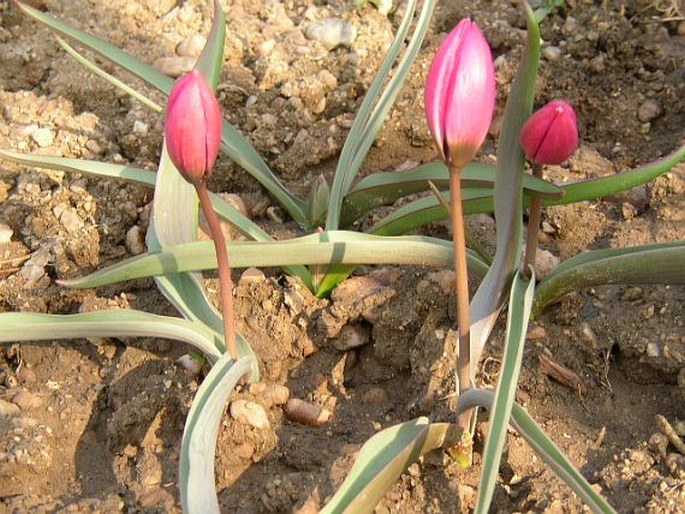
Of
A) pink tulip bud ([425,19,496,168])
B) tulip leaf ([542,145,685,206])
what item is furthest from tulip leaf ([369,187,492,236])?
pink tulip bud ([425,19,496,168])

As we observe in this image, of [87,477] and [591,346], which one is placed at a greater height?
[591,346]

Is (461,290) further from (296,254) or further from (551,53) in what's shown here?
(551,53)

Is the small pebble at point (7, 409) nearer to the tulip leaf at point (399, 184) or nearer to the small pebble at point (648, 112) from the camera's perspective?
the tulip leaf at point (399, 184)

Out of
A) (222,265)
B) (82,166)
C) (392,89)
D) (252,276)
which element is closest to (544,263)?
(392,89)

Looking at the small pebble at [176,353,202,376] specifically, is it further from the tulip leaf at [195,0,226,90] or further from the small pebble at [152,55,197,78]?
the small pebble at [152,55,197,78]

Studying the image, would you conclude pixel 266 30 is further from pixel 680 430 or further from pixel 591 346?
pixel 680 430

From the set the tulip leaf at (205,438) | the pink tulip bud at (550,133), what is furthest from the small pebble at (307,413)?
the pink tulip bud at (550,133)

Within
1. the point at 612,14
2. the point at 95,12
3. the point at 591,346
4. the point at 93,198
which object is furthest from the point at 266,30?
the point at 591,346
